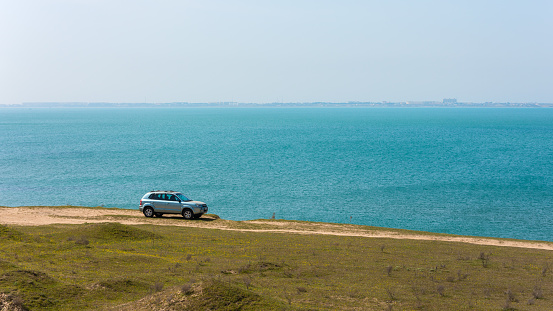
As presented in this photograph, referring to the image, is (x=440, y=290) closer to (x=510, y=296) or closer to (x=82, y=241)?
(x=510, y=296)

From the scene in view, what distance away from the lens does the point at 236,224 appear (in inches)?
1315

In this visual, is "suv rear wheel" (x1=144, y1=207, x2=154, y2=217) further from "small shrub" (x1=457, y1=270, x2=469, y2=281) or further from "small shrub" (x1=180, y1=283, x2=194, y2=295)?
"small shrub" (x1=180, y1=283, x2=194, y2=295)

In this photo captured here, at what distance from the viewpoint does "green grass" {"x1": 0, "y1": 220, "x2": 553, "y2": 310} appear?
543 inches

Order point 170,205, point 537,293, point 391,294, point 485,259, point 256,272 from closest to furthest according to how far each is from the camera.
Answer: point 391,294, point 537,293, point 256,272, point 485,259, point 170,205

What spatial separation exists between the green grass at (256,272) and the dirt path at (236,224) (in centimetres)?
286

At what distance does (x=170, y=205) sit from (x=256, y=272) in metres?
17.5

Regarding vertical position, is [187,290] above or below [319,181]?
above

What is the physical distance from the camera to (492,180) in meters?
68.1

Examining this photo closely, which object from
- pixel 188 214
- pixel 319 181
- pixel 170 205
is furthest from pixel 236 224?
pixel 319 181

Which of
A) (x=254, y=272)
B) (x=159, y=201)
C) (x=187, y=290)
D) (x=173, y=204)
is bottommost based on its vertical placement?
(x=173, y=204)

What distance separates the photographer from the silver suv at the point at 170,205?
34.6 metres

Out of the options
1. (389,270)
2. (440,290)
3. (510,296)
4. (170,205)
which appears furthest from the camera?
(170,205)

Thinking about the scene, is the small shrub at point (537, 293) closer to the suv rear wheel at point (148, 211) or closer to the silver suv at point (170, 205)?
the silver suv at point (170, 205)

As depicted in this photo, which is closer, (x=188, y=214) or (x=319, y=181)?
(x=188, y=214)
